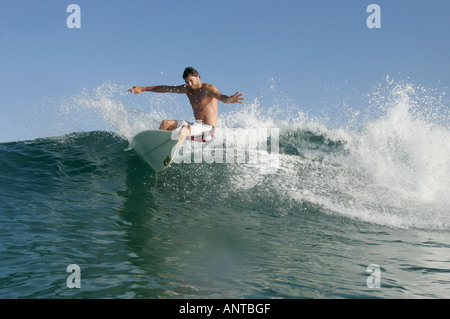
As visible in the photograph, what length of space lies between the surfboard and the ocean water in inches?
11.6

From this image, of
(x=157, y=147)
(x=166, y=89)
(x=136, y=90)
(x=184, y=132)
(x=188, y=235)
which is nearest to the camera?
(x=188, y=235)

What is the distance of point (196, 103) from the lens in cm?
719

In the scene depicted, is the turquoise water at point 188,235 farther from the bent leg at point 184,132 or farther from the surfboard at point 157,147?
the bent leg at point 184,132

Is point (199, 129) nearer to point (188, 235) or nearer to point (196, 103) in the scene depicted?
point (196, 103)

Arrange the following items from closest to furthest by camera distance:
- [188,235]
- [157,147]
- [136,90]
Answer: [188,235], [157,147], [136,90]

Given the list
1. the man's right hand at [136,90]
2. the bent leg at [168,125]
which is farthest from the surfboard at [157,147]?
the man's right hand at [136,90]

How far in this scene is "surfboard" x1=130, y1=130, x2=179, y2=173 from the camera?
21.9 feet

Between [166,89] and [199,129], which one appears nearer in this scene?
[199,129]

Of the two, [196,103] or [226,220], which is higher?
[196,103]

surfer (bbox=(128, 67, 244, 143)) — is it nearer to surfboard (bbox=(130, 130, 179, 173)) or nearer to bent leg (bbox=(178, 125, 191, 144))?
bent leg (bbox=(178, 125, 191, 144))

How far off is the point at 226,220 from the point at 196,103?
2812 mm

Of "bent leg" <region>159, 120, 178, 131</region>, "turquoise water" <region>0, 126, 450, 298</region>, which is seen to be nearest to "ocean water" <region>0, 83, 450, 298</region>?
"turquoise water" <region>0, 126, 450, 298</region>

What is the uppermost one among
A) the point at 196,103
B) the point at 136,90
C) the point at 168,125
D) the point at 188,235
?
the point at 136,90

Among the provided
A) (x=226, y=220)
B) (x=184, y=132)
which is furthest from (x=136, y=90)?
(x=226, y=220)
